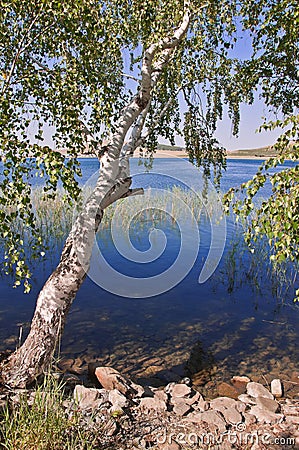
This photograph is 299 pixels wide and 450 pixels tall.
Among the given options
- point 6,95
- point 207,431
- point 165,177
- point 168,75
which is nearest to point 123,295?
point 168,75

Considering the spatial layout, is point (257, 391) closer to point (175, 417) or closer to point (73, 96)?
point (175, 417)

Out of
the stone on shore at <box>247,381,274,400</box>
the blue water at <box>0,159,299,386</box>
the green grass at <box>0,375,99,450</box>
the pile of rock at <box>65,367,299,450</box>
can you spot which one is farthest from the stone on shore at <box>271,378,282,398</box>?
the green grass at <box>0,375,99,450</box>

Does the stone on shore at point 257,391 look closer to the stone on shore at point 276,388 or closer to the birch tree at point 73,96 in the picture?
the stone on shore at point 276,388

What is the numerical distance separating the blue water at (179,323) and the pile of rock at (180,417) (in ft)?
4.35

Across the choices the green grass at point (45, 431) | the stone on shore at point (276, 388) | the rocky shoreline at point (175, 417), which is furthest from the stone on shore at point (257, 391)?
the green grass at point (45, 431)

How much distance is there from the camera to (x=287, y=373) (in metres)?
6.31

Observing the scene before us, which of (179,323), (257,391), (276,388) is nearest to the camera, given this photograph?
(257,391)

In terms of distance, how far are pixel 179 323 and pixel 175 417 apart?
3828 millimetres

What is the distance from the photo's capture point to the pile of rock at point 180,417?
12.5 ft

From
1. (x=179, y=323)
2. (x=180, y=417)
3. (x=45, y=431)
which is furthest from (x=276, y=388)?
(x=45, y=431)

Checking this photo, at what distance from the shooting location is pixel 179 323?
8156mm

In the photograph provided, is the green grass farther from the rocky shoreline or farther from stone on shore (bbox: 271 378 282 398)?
stone on shore (bbox: 271 378 282 398)

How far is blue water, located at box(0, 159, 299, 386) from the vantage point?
6.75m

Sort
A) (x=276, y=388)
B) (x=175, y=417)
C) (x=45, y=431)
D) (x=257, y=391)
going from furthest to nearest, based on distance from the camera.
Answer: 1. (x=276, y=388)
2. (x=257, y=391)
3. (x=175, y=417)
4. (x=45, y=431)
